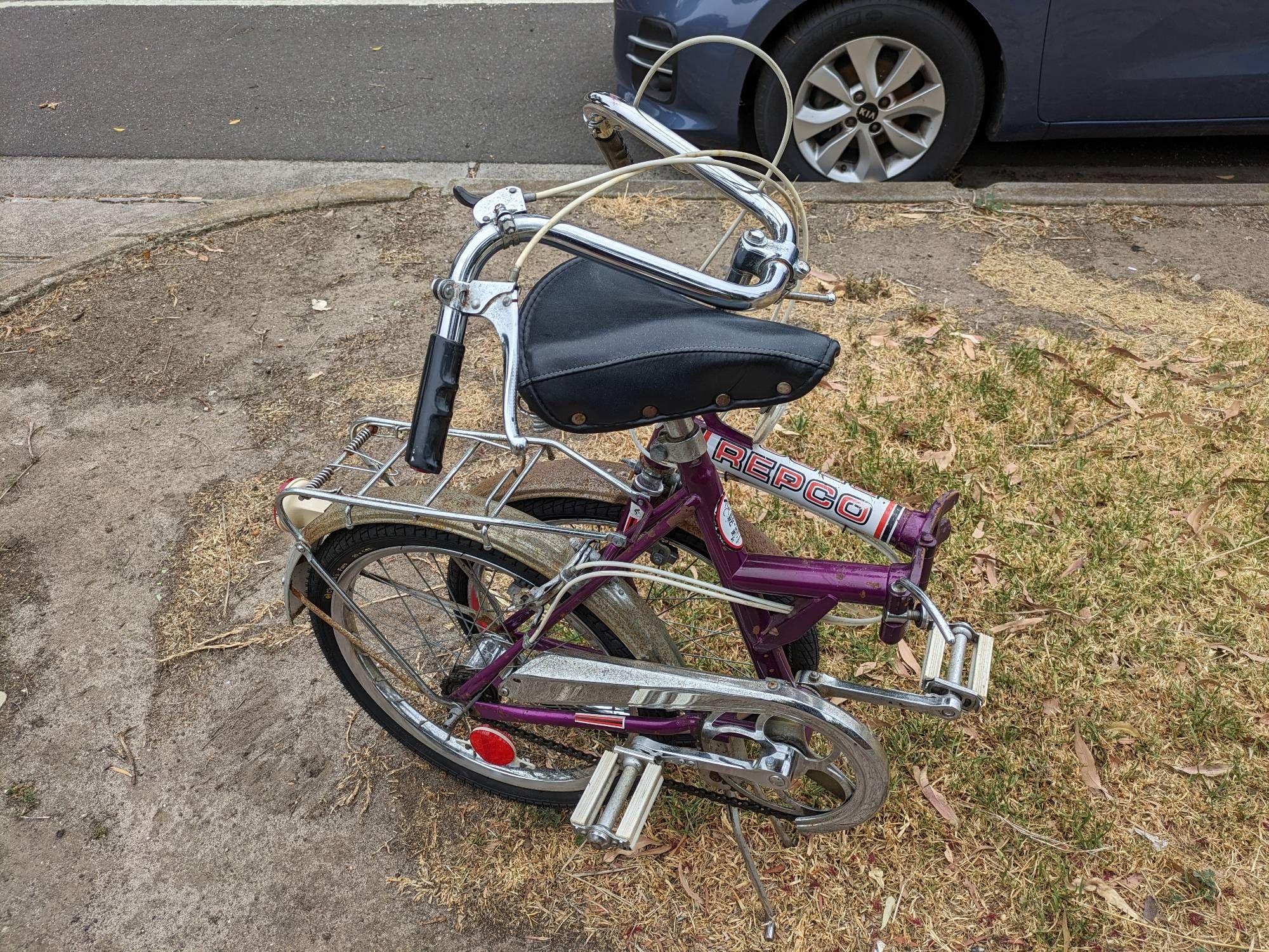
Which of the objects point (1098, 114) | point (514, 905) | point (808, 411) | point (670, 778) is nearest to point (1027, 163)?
point (1098, 114)

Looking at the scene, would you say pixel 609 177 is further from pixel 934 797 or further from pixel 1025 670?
pixel 1025 670

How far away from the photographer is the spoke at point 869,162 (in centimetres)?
460

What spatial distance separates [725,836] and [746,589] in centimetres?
82

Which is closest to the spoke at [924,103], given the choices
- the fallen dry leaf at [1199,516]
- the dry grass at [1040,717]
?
the dry grass at [1040,717]

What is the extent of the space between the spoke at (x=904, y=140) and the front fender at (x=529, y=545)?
3.42 meters

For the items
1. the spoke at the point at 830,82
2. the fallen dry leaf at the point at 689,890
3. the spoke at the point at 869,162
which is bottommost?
the fallen dry leaf at the point at 689,890

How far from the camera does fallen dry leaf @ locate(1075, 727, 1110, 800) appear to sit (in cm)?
243

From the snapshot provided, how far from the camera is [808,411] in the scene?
11.6ft

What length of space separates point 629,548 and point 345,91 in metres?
5.37

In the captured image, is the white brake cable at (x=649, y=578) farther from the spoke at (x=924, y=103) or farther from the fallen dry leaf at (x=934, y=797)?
the spoke at (x=924, y=103)

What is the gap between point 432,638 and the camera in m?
2.85

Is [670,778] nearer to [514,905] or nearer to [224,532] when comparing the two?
[514,905]

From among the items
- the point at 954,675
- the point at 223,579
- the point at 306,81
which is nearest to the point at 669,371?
the point at 954,675

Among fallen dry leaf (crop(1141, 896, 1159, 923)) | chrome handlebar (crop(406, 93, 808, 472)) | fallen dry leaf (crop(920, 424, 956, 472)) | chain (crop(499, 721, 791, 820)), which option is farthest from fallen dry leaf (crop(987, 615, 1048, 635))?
chrome handlebar (crop(406, 93, 808, 472))
